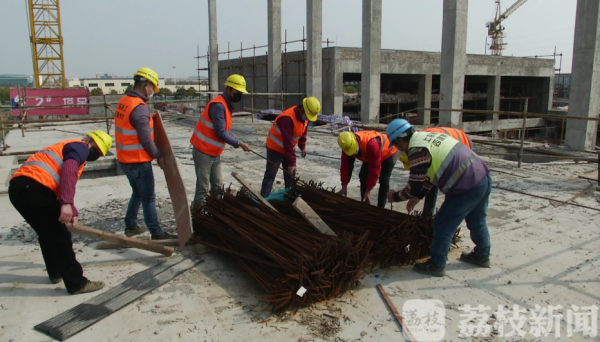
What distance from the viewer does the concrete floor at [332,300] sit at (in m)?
2.96

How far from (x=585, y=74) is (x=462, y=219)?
11.4m

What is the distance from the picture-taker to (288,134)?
5.34 metres

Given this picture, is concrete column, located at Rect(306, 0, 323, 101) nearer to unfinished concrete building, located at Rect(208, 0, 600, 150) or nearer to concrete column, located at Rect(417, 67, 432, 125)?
unfinished concrete building, located at Rect(208, 0, 600, 150)

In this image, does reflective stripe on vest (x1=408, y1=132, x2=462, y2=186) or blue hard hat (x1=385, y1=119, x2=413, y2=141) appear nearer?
reflective stripe on vest (x1=408, y1=132, x2=462, y2=186)

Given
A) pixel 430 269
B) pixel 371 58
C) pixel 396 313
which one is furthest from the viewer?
pixel 371 58

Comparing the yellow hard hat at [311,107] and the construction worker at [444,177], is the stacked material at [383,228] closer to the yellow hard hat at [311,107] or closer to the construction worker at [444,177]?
the construction worker at [444,177]

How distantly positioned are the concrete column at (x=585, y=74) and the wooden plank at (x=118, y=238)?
41.9 feet

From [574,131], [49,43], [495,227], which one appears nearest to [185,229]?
[495,227]

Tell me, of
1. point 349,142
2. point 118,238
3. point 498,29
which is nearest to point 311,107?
point 349,142

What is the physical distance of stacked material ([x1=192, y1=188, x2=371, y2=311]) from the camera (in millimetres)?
3186

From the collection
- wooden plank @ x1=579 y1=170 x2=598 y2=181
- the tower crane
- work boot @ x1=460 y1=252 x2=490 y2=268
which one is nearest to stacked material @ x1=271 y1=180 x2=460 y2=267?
work boot @ x1=460 y1=252 x2=490 y2=268

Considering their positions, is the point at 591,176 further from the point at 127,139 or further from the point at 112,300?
the point at 112,300

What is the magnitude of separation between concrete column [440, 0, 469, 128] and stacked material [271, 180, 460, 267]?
10.4 m

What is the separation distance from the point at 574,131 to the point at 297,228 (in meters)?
12.1
